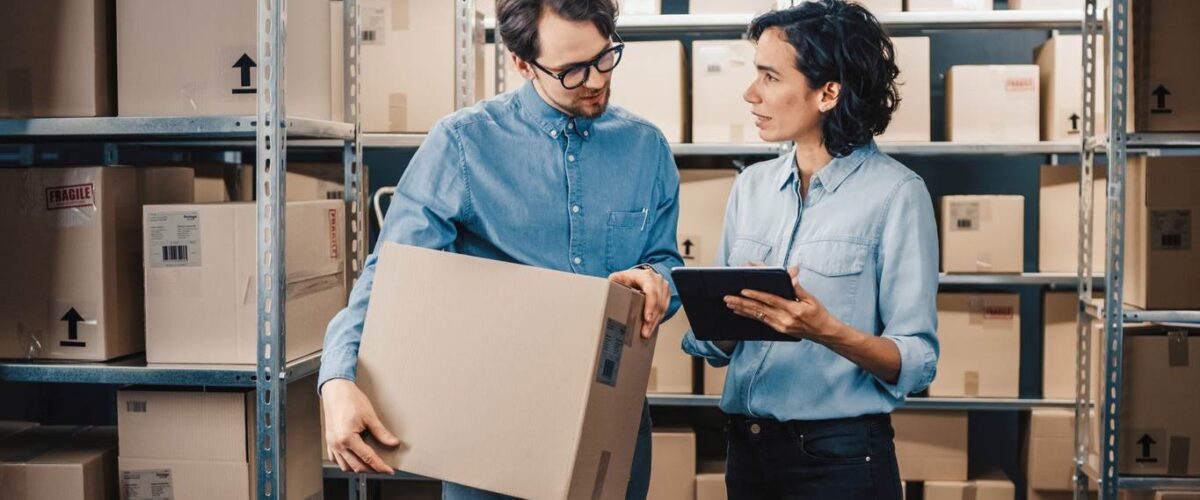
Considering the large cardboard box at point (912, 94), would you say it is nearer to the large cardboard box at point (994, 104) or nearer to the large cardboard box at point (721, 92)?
the large cardboard box at point (994, 104)

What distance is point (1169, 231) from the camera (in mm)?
2441

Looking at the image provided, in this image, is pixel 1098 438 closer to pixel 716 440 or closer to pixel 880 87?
pixel 716 440

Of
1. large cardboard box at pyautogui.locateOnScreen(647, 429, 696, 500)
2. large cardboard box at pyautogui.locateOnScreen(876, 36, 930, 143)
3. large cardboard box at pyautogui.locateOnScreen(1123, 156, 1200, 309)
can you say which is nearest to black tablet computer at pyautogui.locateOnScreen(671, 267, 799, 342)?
large cardboard box at pyautogui.locateOnScreen(1123, 156, 1200, 309)

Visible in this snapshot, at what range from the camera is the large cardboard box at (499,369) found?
1165 mm

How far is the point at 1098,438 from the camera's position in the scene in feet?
8.47

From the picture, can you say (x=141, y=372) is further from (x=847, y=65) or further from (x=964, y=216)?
(x=964, y=216)

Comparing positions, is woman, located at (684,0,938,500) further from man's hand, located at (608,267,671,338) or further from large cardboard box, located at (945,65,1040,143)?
large cardboard box, located at (945,65,1040,143)

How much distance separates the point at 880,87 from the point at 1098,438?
1382 mm

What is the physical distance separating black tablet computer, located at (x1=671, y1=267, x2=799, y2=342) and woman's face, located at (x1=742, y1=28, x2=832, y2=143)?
0.39 m

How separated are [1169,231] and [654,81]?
142 cm

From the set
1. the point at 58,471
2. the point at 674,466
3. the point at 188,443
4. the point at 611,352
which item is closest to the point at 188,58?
the point at 188,443

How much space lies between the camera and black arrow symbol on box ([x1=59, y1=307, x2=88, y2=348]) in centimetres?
199

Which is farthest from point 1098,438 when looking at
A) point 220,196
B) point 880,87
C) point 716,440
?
point 220,196

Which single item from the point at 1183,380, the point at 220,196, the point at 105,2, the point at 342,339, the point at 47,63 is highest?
the point at 105,2
